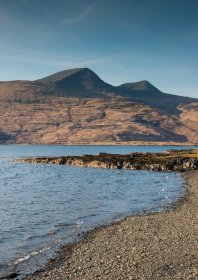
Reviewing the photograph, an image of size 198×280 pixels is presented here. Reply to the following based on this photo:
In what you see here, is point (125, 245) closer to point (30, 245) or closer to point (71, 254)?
point (71, 254)

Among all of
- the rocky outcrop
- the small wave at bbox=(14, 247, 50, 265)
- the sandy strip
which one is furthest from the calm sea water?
the rocky outcrop

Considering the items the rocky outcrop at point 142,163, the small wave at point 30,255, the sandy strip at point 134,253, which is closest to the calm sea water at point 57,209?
the small wave at point 30,255

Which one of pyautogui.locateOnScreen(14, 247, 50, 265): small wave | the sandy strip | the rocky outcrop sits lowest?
the rocky outcrop

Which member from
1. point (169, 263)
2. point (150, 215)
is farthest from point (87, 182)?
point (169, 263)

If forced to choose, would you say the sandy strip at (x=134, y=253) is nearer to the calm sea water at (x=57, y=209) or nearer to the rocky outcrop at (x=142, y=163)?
the calm sea water at (x=57, y=209)

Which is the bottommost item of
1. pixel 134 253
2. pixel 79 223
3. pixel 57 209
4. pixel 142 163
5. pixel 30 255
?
pixel 142 163

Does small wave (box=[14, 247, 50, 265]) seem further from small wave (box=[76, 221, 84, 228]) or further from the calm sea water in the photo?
small wave (box=[76, 221, 84, 228])

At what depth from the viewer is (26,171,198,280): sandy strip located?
64.2 ft

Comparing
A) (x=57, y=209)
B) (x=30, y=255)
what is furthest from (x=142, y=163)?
(x=30, y=255)

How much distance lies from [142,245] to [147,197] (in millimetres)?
26919

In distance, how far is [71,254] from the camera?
954 inches

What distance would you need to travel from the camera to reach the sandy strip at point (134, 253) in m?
19.6

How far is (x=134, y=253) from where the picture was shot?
76.0ft

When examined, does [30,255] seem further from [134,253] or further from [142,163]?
[142,163]
